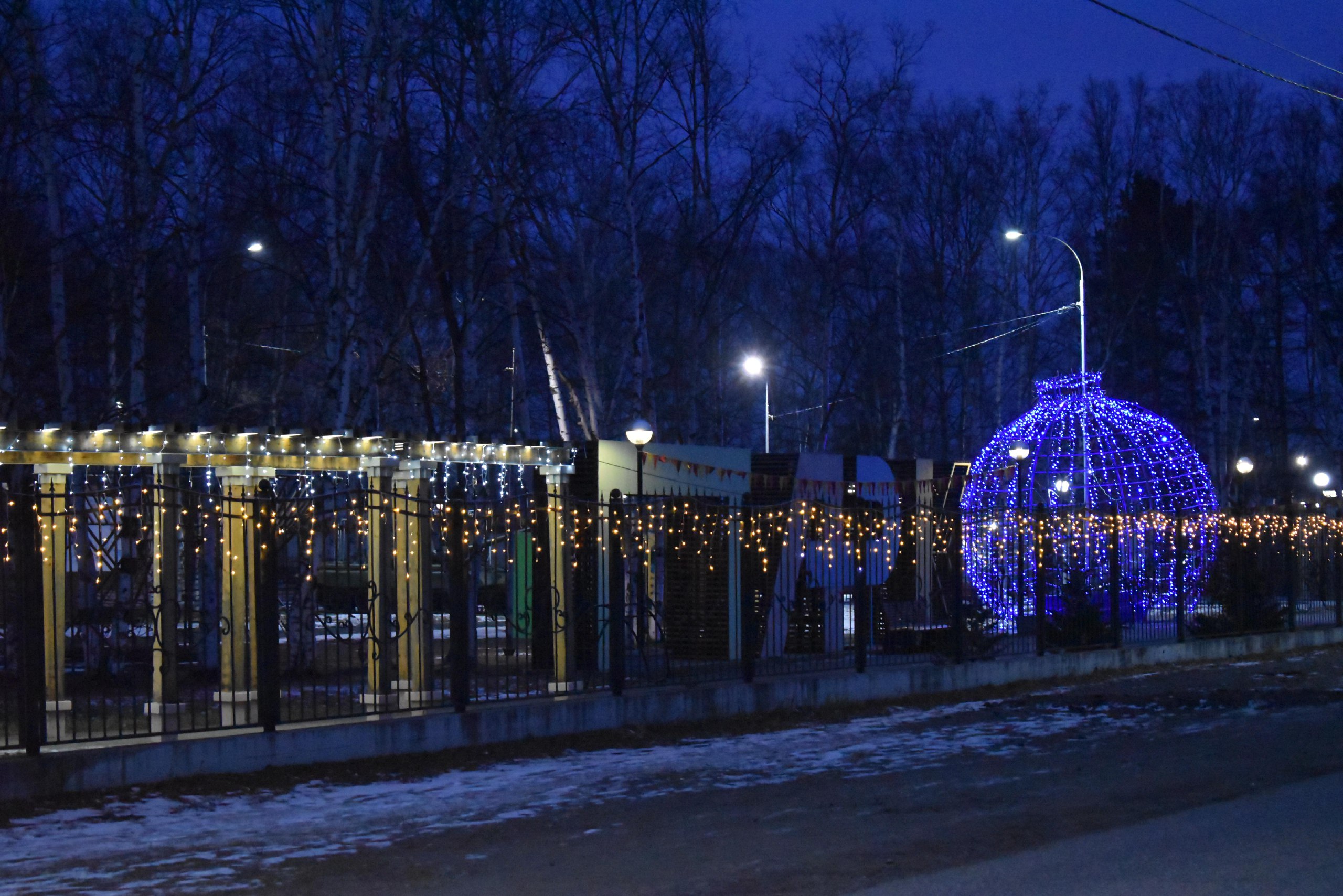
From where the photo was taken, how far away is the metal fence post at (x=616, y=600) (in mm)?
13352

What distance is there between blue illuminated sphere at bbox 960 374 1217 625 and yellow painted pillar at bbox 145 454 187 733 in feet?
29.9

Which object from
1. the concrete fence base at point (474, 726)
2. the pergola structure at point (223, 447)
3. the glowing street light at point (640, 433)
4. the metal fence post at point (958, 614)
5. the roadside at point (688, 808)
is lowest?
the roadside at point (688, 808)

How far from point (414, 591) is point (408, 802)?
14.5 feet

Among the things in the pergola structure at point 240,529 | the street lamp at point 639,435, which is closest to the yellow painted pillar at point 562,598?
the pergola structure at point 240,529

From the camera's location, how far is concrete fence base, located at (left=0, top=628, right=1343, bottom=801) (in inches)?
392

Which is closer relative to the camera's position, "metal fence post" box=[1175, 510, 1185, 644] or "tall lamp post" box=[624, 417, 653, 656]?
"tall lamp post" box=[624, 417, 653, 656]

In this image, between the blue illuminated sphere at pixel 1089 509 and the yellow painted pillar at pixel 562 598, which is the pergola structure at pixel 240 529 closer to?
the yellow painted pillar at pixel 562 598

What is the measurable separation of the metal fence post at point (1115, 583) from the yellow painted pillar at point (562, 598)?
26.0ft

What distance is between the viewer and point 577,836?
876cm

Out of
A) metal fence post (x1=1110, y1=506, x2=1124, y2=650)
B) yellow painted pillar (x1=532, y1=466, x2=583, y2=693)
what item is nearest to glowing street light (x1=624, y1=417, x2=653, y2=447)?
yellow painted pillar (x1=532, y1=466, x2=583, y2=693)

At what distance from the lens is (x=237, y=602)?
43.7 ft

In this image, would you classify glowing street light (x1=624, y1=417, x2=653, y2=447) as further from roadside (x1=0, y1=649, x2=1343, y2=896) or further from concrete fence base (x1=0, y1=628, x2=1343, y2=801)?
roadside (x1=0, y1=649, x2=1343, y2=896)

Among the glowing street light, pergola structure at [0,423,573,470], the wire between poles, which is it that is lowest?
pergola structure at [0,423,573,470]

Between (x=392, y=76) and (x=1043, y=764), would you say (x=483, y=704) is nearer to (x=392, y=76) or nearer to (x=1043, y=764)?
(x=1043, y=764)
